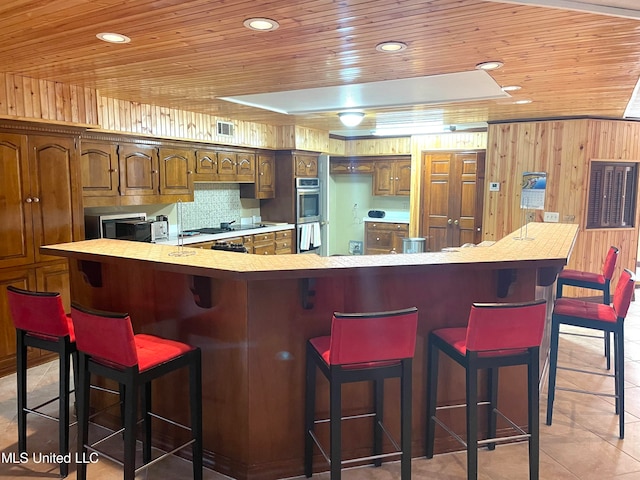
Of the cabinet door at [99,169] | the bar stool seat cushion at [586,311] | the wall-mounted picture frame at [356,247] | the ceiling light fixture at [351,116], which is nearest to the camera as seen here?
the bar stool seat cushion at [586,311]

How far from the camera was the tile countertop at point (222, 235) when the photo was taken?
5410 mm

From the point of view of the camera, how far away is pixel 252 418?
2480 millimetres

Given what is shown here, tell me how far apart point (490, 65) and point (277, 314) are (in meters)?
2.29

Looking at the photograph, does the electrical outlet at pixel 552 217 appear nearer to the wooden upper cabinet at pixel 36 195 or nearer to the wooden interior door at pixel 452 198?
the wooden interior door at pixel 452 198

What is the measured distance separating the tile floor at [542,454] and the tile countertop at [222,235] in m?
2.10

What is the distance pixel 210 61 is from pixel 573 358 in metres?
4.06

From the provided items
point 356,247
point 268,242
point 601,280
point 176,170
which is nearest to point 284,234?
point 268,242

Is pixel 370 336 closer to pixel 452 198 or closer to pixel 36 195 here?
pixel 36 195

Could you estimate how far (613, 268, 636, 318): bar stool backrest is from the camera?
2.87 m

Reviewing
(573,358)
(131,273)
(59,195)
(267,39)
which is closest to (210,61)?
(267,39)

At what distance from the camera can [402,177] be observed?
8508 mm

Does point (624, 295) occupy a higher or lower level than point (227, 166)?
lower

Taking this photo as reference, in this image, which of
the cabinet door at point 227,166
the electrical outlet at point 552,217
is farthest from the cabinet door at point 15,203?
the electrical outlet at point 552,217

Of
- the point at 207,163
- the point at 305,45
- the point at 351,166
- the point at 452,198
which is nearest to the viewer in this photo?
the point at 305,45
